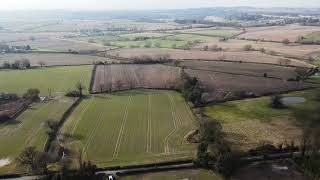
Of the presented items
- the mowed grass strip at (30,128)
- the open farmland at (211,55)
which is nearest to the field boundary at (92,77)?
the mowed grass strip at (30,128)

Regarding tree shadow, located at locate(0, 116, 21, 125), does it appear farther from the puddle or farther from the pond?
the pond

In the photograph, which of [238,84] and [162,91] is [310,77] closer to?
[238,84]

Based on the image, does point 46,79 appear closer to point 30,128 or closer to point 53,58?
point 53,58

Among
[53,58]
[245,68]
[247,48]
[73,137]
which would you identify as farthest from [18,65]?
[247,48]

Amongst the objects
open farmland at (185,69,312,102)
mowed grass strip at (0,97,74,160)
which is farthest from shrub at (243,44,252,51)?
mowed grass strip at (0,97,74,160)

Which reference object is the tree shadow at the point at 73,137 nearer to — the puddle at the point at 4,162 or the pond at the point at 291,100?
the puddle at the point at 4,162
